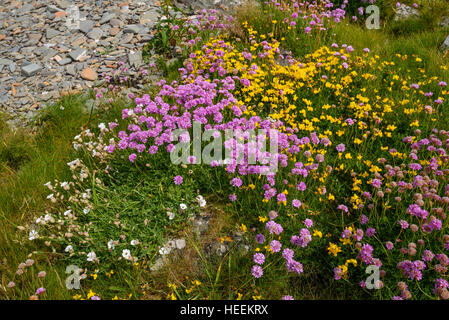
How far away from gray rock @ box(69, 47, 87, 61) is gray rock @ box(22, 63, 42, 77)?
683 millimetres

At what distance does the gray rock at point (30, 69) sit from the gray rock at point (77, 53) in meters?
0.68

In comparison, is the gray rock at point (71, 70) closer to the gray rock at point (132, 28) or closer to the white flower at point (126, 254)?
the gray rock at point (132, 28)

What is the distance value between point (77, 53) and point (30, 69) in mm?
964

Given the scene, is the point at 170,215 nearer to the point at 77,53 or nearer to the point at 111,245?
the point at 111,245

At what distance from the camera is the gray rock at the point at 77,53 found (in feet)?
22.8

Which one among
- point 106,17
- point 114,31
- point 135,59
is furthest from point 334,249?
point 106,17

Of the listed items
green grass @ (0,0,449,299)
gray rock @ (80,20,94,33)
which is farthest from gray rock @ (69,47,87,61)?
green grass @ (0,0,449,299)

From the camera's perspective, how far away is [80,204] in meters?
3.85

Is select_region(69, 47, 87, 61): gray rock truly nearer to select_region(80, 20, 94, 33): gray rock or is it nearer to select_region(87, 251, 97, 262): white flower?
select_region(80, 20, 94, 33): gray rock

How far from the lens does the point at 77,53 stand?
7.04 meters

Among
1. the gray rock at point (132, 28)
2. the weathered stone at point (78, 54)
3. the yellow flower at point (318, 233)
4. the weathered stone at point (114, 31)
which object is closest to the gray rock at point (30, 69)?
the weathered stone at point (78, 54)

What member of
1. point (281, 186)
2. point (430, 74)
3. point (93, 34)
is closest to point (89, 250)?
point (281, 186)
